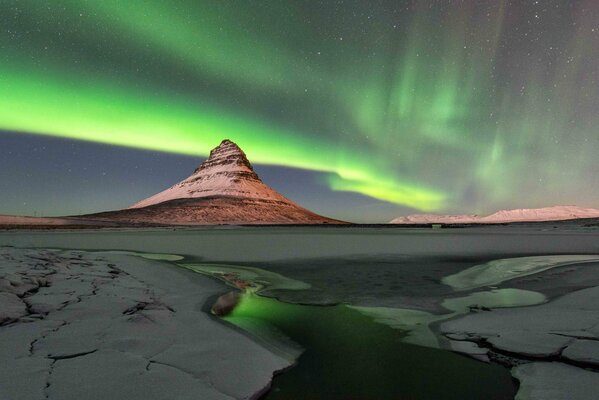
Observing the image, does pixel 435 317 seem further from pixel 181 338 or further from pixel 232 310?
pixel 181 338

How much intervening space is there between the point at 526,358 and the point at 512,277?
9.03 meters

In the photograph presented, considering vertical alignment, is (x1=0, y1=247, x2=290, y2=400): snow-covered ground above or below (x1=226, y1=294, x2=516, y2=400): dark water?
below

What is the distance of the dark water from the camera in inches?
178

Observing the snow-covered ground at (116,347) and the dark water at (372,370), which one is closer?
the snow-covered ground at (116,347)

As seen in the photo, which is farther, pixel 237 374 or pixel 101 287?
pixel 101 287

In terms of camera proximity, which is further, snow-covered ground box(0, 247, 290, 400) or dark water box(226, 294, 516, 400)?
dark water box(226, 294, 516, 400)

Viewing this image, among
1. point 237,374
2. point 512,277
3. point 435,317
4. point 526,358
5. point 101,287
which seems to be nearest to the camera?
point 237,374

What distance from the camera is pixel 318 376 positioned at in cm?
502

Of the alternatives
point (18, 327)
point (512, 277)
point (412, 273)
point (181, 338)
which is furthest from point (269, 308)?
point (512, 277)

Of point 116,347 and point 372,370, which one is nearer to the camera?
point 372,370

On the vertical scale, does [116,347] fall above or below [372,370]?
below

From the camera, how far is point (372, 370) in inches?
207

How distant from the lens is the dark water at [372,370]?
178 inches

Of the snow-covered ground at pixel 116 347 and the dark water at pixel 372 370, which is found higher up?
the dark water at pixel 372 370
